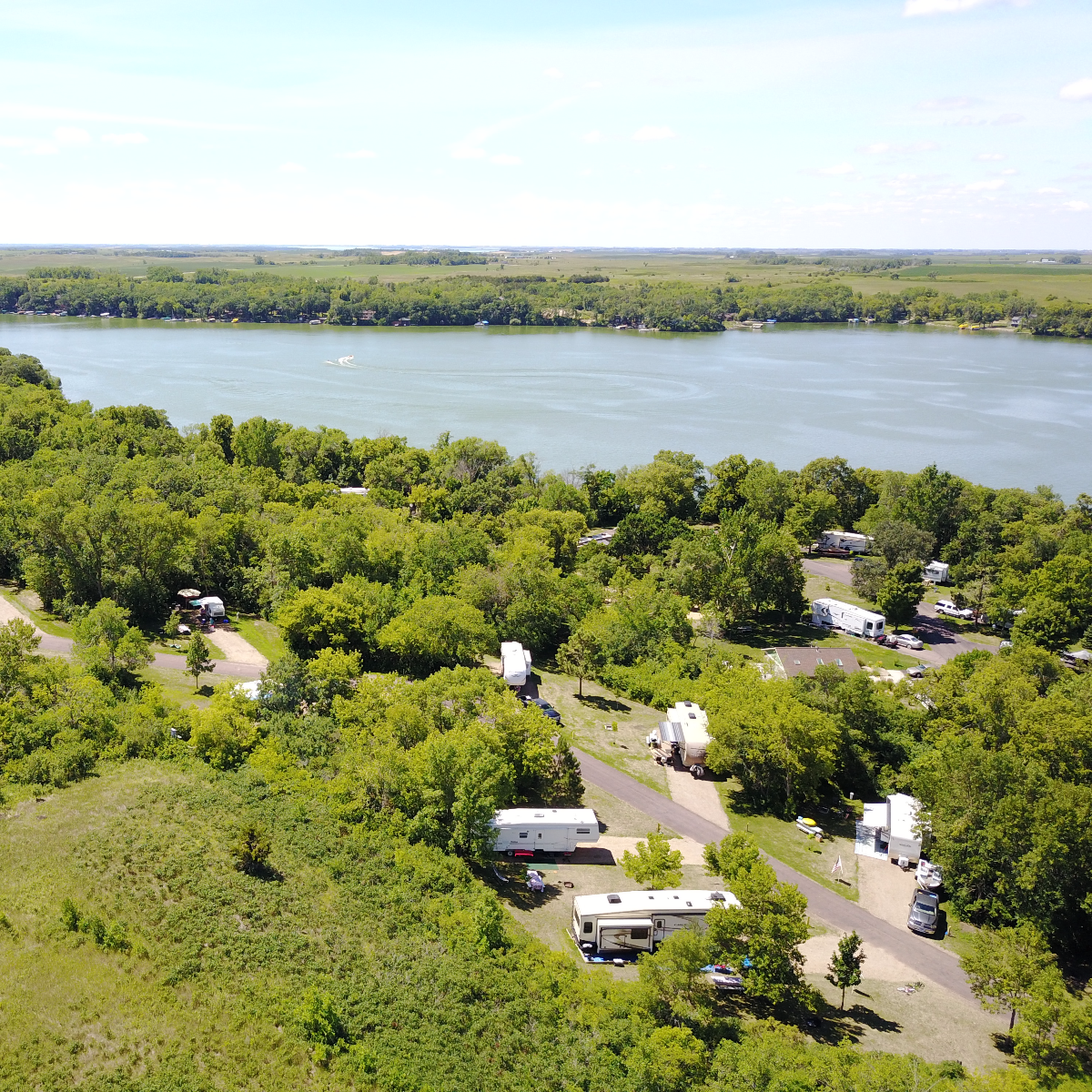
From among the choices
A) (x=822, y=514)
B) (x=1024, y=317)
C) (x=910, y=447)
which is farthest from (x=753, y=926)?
(x=1024, y=317)

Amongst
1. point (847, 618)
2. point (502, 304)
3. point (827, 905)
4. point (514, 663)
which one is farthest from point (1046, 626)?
point (502, 304)

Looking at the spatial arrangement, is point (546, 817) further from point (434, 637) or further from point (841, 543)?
point (841, 543)

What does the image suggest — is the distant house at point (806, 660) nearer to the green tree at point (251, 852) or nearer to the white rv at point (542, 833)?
the white rv at point (542, 833)

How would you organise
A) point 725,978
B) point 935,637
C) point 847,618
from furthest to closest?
point 935,637 → point 847,618 → point 725,978

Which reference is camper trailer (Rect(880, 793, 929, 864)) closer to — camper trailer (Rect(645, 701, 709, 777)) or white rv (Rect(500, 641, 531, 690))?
camper trailer (Rect(645, 701, 709, 777))

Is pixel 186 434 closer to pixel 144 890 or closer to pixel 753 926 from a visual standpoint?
pixel 144 890
